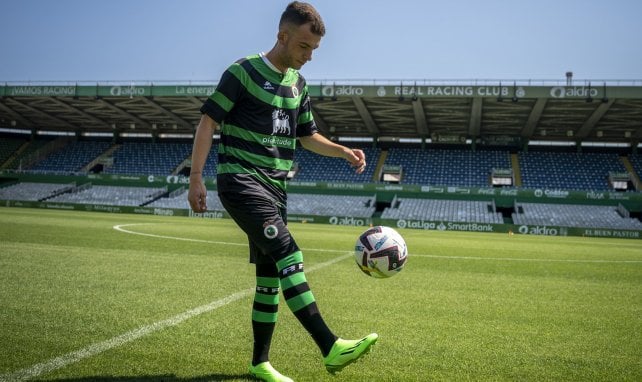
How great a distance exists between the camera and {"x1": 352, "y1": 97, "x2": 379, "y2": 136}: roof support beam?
37844 mm

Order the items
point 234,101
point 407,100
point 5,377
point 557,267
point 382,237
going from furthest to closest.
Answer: point 407,100 < point 557,267 < point 382,237 < point 234,101 < point 5,377

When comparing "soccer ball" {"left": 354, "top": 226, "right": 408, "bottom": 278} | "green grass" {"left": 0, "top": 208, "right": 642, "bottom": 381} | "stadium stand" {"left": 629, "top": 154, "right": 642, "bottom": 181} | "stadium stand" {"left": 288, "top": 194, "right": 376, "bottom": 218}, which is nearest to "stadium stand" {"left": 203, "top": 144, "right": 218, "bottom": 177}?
"stadium stand" {"left": 288, "top": 194, "right": 376, "bottom": 218}

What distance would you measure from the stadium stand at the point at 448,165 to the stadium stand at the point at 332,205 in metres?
5.21

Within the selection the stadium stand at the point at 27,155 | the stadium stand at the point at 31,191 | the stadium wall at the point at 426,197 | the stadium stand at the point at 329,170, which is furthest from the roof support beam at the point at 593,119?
the stadium stand at the point at 27,155

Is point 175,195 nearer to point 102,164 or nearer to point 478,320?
point 102,164

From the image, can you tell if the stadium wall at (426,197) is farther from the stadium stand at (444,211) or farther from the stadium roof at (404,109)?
the stadium roof at (404,109)

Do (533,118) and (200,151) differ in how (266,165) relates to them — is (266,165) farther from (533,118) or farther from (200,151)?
(533,118)

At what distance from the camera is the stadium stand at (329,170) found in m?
42.7

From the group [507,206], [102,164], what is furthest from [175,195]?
[507,206]

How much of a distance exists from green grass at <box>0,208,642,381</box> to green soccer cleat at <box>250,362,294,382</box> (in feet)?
0.31

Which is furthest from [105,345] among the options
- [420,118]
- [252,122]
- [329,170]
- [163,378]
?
[329,170]

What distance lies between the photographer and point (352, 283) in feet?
23.1

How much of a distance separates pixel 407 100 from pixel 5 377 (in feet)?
117

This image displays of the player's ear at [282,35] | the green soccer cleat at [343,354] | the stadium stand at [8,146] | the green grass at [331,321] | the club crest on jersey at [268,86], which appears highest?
the stadium stand at [8,146]
